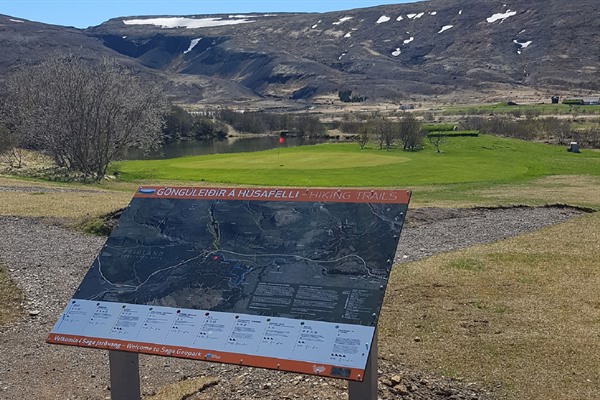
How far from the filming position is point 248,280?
19.8ft

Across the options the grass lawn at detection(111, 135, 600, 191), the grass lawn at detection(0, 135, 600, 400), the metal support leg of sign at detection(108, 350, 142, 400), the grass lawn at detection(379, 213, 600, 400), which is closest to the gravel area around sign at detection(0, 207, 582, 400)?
the grass lawn at detection(0, 135, 600, 400)

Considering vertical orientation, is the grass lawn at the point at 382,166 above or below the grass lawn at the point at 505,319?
below

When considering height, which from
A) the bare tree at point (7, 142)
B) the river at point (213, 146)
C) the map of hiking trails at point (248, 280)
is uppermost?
the map of hiking trails at point (248, 280)

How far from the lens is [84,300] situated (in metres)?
6.37

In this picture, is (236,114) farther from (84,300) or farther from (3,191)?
(84,300)

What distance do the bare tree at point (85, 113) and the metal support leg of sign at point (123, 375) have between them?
3608 cm

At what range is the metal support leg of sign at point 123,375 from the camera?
6266 mm

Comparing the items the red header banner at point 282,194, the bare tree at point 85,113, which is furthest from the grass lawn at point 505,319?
the bare tree at point 85,113

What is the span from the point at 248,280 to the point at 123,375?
161 cm

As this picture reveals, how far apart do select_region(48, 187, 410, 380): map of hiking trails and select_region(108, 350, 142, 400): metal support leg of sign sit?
42 cm

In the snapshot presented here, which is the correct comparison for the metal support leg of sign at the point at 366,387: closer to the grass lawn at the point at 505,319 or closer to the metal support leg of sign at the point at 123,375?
the metal support leg of sign at the point at 123,375

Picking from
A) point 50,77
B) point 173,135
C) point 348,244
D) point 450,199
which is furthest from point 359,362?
point 173,135

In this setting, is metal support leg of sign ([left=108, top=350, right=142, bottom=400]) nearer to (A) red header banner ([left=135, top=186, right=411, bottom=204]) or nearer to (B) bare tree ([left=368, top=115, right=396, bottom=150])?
(A) red header banner ([left=135, top=186, right=411, bottom=204])

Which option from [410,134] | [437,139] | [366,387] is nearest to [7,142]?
[410,134]
